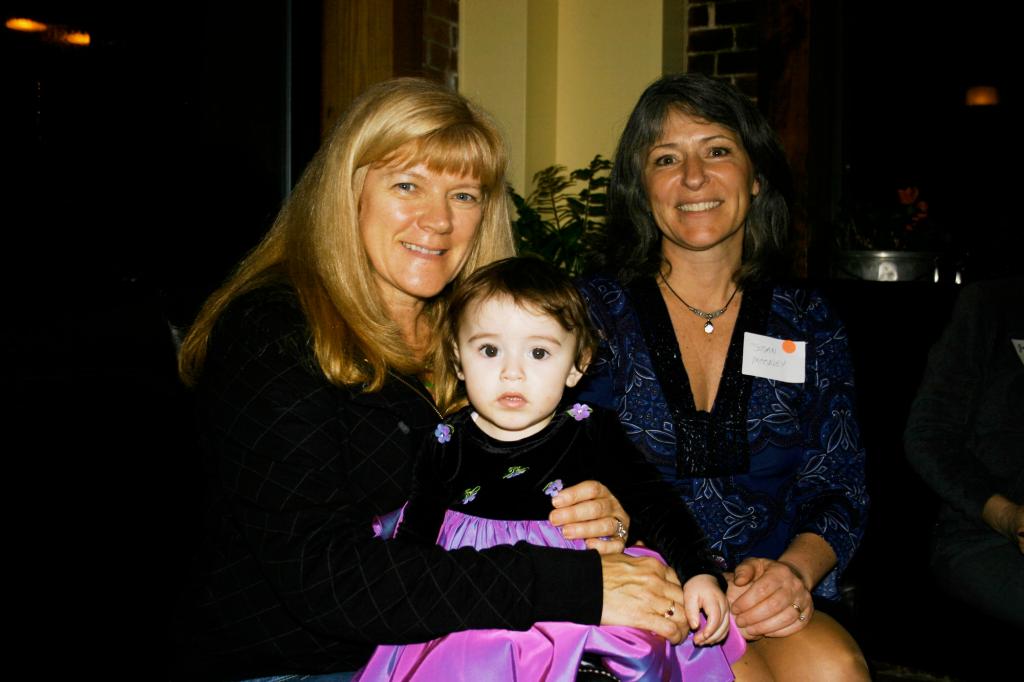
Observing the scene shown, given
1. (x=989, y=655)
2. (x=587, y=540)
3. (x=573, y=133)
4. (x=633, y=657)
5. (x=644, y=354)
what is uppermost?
(x=573, y=133)

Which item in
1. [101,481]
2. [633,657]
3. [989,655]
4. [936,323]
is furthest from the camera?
[936,323]

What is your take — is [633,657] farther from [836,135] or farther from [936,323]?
[836,135]

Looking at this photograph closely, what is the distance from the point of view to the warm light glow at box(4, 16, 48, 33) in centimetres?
257

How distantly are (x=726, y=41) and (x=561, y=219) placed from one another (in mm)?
1389

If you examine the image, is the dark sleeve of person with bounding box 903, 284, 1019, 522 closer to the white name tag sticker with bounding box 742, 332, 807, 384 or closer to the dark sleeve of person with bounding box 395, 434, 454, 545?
the white name tag sticker with bounding box 742, 332, 807, 384

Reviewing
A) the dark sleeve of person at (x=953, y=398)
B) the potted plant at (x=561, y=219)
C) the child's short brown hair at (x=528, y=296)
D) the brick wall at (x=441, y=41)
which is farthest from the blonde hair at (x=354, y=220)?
the brick wall at (x=441, y=41)

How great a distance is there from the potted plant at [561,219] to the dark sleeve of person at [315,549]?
2198mm

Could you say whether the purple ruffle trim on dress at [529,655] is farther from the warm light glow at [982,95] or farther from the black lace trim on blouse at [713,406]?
the warm light glow at [982,95]

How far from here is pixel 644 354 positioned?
2154 millimetres

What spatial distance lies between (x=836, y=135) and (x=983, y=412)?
135 inches

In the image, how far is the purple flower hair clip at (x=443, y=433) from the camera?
63.7 inches

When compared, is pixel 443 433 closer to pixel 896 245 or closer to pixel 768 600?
pixel 768 600

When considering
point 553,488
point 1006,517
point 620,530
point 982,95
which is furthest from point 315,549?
point 982,95

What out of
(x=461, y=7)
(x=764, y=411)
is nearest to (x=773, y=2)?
(x=461, y=7)
